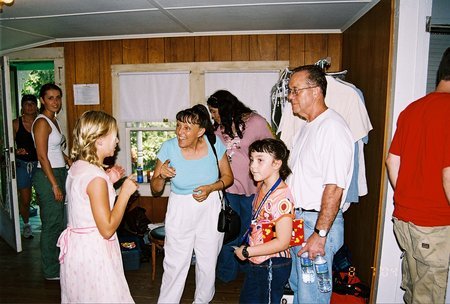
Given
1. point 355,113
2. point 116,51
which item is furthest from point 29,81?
point 355,113

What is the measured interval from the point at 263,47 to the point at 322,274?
9.15 ft

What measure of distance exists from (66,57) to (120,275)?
3.46 meters

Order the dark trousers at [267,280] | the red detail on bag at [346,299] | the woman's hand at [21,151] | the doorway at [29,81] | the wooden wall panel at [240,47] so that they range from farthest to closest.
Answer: the doorway at [29,81] < the wooden wall panel at [240,47] < the woman's hand at [21,151] < the red detail on bag at [346,299] < the dark trousers at [267,280]

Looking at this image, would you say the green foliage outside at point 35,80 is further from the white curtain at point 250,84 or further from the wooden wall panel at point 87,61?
the white curtain at point 250,84

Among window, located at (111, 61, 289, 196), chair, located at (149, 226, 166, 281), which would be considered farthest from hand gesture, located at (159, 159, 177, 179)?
window, located at (111, 61, 289, 196)

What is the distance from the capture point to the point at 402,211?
74.3 inches

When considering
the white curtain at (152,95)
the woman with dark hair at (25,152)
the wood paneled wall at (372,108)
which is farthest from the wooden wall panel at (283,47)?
the woman with dark hair at (25,152)

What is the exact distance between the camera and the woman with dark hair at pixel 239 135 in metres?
2.86

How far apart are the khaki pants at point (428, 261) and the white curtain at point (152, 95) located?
2.90 m

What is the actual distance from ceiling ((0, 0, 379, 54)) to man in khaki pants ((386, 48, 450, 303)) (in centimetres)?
132

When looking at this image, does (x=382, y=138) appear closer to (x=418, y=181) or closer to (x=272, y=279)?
(x=418, y=181)

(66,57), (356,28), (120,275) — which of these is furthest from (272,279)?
(66,57)

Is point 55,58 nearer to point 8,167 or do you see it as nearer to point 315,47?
point 8,167

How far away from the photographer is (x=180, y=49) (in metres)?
4.00
